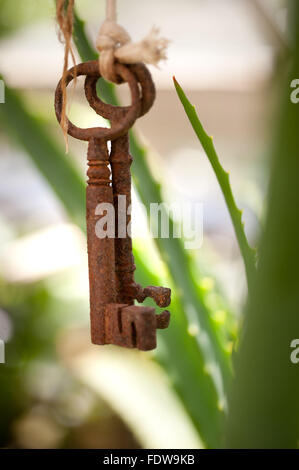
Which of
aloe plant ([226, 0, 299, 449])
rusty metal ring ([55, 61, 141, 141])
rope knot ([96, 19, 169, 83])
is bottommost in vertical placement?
aloe plant ([226, 0, 299, 449])

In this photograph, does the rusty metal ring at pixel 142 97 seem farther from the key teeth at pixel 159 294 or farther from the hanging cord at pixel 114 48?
the key teeth at pixel 159 294

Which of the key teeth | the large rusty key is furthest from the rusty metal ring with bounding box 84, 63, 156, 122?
the key teeth

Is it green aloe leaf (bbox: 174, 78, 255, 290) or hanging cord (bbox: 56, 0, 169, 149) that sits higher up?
hanging cord (bbox: 56, 0, 169, 149)

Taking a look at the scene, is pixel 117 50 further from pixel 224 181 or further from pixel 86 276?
pixel 86 276

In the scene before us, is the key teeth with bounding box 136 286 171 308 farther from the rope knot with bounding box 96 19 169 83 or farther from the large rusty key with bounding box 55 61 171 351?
the rope knot with bounding box 96 19 169 83

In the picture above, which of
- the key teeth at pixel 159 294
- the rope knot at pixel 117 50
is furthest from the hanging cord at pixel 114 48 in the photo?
the key teeth at pixel 159 294

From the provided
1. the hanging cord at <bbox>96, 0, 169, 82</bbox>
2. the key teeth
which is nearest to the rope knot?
the hanging cord at <bbox>96, 0, 169, 82</bbox>

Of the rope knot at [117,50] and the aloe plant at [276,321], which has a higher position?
the rope knot at [117,50]

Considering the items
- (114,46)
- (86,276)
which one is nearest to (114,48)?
(114,46)

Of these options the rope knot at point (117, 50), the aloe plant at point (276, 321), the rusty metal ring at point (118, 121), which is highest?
the rope knot at point (117, 50)
